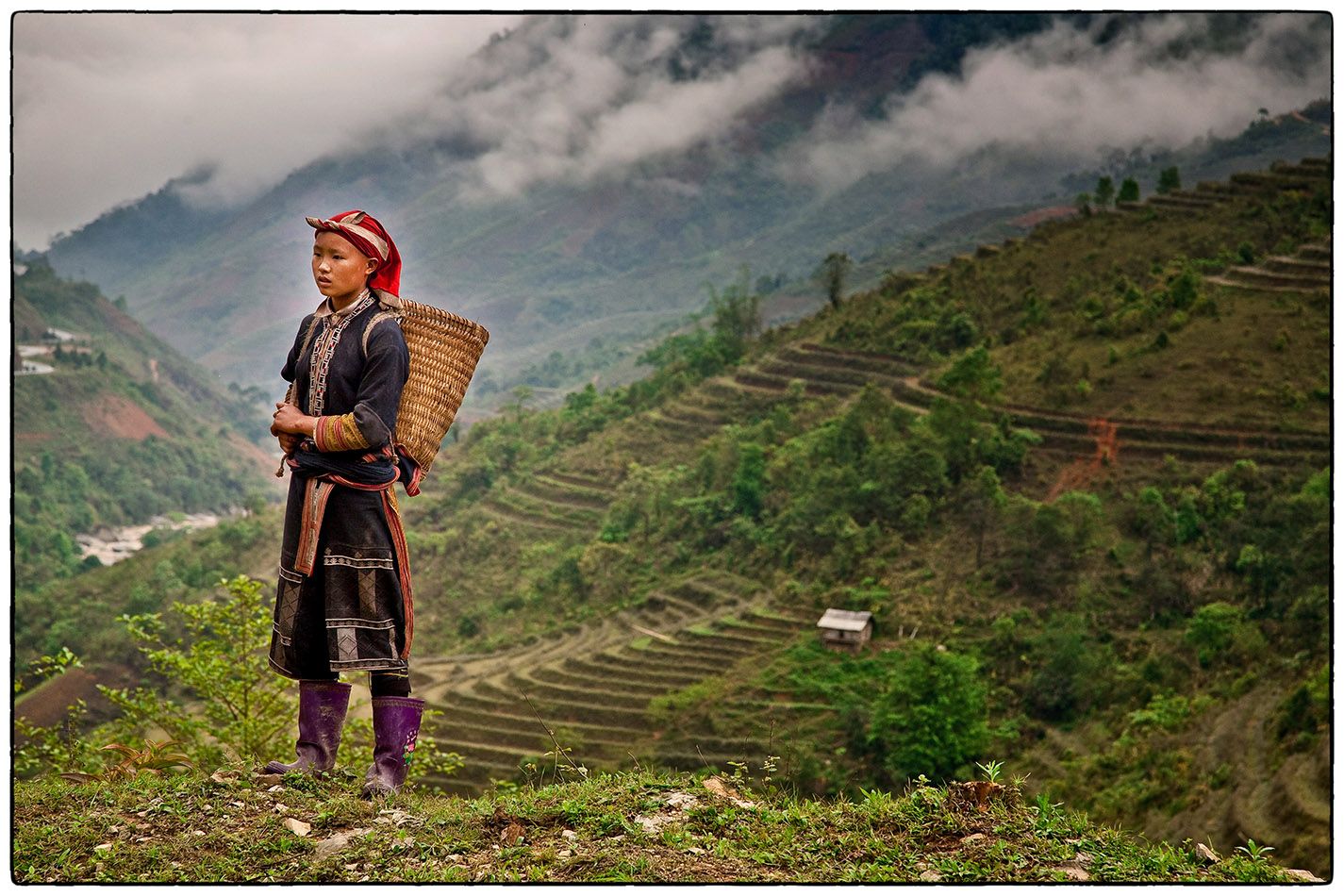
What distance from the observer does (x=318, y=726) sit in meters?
4.25

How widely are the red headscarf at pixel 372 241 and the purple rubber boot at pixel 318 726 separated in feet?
4.36

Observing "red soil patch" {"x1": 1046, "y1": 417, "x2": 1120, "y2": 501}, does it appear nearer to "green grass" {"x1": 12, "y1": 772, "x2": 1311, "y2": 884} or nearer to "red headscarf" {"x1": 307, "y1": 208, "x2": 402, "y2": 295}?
"green grass" {"x1": 12, "y1": 772, "x2": 1311, "y2": 884}

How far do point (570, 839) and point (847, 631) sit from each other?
20.4 m

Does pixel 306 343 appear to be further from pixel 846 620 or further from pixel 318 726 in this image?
pixel 846 620

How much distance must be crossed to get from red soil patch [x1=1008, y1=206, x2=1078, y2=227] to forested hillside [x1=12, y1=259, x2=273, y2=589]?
118 ft

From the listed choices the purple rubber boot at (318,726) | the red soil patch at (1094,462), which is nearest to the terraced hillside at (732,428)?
the red soil patch at (1094,462)

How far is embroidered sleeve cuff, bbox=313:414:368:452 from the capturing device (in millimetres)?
3924

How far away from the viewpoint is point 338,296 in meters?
4.12

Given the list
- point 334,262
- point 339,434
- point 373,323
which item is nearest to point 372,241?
point 334,262

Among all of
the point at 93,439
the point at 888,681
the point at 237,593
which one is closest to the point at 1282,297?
the point at 888,681

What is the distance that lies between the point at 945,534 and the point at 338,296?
907 inches

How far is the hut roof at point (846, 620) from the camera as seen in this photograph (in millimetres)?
23719

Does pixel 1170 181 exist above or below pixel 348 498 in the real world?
above

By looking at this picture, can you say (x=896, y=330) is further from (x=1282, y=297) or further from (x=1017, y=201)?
(x=1017, y=201)
